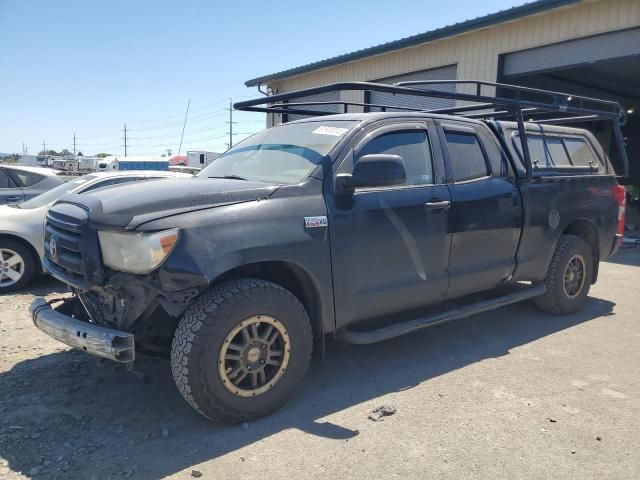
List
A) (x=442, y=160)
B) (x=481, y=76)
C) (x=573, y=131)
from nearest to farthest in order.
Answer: (x=442, y=160) < (x=573, y=131) < (x=481, y=76)

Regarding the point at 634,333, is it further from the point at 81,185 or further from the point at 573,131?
the point at 81,185

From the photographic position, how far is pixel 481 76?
12.0m

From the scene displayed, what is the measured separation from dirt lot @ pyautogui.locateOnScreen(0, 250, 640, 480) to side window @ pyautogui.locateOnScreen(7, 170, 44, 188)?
4.13m

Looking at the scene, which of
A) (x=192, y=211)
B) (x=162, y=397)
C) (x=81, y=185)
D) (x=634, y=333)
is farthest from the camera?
(x=81, y=185)

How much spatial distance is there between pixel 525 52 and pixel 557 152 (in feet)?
21.6

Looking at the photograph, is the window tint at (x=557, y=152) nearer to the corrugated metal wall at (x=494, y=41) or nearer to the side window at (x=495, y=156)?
the side window at (x=495, y=156)

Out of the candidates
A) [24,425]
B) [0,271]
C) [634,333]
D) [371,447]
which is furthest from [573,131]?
[0,271]

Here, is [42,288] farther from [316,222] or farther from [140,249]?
[316,222]

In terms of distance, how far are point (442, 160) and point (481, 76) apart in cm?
868

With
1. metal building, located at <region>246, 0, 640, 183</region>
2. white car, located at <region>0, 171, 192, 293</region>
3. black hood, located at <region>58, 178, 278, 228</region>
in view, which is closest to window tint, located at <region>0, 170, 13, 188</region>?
white car, located at <region>0, 171, 192, 293</region>

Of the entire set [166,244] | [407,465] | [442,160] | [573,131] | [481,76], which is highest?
[481,76]

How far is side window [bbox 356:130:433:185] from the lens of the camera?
409 cm

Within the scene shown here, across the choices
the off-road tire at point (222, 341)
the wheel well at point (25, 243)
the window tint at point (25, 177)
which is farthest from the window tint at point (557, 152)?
the window tint at point (25, 177)

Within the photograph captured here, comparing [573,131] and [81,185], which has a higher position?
[573,131]
